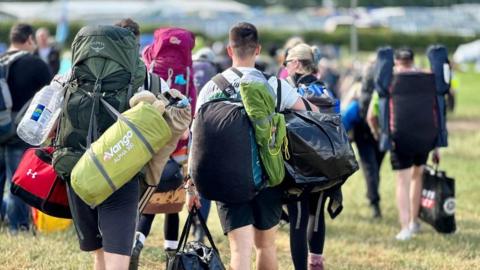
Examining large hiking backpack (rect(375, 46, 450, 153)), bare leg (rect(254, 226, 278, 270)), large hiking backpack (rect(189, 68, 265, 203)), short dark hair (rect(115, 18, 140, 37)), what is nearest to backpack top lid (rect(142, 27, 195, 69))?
short dark hair (rect(115, 18, 140, 37))

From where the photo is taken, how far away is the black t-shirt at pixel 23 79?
8.81 metres

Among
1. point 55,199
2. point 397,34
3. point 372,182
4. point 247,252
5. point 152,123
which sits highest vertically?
point 152,123

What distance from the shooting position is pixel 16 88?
8820mm

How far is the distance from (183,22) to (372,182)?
41031 mm

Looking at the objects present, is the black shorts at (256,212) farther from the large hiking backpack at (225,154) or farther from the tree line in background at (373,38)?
the tree line in background at (373,38)

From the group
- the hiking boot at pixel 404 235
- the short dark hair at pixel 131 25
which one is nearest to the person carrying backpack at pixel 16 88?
the short dark hair at pixel 131 25

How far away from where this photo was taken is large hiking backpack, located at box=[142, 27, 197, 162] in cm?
732

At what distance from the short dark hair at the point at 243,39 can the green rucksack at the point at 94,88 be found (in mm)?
820

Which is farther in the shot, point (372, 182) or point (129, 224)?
point (372, 182)

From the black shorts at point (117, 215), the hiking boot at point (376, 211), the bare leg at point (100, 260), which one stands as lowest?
the hiking boot at point (376, 211)

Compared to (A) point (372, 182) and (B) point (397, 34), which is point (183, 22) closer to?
(B) point (397, 34)

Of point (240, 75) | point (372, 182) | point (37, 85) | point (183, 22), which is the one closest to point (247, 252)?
point (240, 75)

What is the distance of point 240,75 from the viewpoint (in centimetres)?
601

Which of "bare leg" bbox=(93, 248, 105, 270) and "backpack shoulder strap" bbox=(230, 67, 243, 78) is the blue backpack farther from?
"bare leg" bbox=(93, 248, 105, 270)
